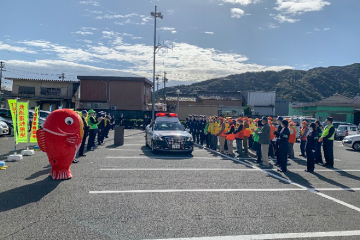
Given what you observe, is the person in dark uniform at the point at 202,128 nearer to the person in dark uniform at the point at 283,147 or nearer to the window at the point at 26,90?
the person in dark uniform at the point at 283,147

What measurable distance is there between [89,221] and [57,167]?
3.26m

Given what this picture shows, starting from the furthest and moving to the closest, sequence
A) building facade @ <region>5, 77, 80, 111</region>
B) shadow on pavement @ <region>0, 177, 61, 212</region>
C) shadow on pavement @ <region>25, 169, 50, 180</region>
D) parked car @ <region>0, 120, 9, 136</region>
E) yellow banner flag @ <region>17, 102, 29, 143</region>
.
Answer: building facade @ <region>5, 77, 80, 111</region>, parked car @ <region>0, 120, 9, 136</region>, yellow banner flag @ <region>17, 102, 29, 143</region>, shadow on pavement @ <region>25, 169, 50, 180</region>, shadow on pavement @ <region>0, 177, 61, 212</region>

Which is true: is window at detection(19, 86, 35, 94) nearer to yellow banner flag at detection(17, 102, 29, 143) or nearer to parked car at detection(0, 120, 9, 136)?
parked car at detection(0, 120, 9, 136)

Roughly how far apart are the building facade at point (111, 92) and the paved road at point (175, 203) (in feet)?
99.2

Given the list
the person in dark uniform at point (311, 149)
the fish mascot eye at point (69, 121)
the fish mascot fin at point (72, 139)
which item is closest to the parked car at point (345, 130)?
the person in dark uniform at point (311, 149)

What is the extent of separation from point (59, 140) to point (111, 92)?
3316 centimetres

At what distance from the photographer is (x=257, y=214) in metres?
5.44

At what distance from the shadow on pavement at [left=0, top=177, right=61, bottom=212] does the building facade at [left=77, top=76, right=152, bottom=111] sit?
32.9 metres

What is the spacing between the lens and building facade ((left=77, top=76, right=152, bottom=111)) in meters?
39.7

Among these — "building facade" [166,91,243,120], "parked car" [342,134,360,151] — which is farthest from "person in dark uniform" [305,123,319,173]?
"building facade" [166,91,243,120]

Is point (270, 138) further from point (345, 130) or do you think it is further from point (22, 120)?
point (345, 130)

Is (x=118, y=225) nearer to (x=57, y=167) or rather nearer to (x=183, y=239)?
(x=183, y=239)

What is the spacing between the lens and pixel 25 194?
6273mm

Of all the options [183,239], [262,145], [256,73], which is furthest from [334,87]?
[183,239]
